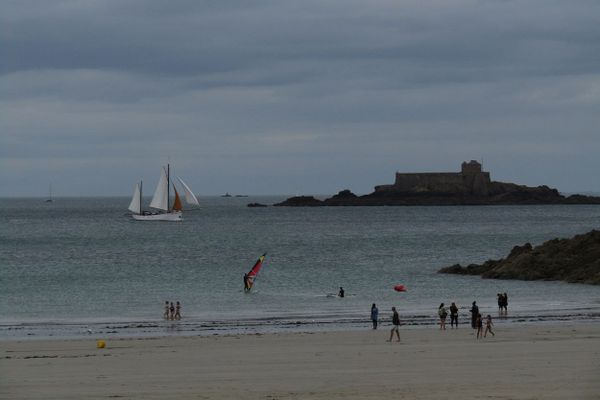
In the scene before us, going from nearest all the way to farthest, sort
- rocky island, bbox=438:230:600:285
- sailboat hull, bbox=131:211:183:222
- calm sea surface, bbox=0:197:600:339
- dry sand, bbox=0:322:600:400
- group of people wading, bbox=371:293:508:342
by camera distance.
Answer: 1. dry sand, bbox=0:322:600:400
2. group of people wading, bbox=371:293:508:342
3. calm sea surface, bbox=0:197:600:339
4. rocky island, bbox=438:230:600:285
5. sailboat hull, bbox=131:211:183:222

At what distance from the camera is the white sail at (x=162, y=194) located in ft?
441

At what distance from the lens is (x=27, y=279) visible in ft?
181

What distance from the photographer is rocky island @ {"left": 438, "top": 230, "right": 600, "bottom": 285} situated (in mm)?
47031

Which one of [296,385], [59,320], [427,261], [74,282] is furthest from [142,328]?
[427,261]

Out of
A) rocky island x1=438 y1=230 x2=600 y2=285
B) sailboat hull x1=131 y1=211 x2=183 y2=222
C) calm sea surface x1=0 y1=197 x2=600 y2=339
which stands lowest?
calm sea surface x1=0 y1=197 x2=600 y2=339

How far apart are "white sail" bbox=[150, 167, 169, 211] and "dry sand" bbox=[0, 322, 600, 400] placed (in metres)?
107

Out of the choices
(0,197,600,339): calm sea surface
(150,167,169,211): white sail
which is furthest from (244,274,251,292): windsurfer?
(150,167,169,211): white sail

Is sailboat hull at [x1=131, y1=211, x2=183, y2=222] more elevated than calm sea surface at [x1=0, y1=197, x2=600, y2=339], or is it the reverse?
sailboat hull at [x1=131, y1=211, x2=183, y2=222]

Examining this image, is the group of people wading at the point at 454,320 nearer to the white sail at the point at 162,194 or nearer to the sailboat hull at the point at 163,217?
the white sail at the point at 162,194

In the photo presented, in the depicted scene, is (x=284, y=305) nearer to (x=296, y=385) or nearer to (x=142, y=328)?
(x=142, y=328)

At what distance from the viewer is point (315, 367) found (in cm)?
2211

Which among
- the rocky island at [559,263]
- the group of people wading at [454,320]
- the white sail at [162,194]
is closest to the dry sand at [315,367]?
the group of people wading at [454,320]

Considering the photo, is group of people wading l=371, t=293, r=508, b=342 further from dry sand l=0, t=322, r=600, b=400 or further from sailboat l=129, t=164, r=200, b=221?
sailboat l=129, t=164, r=200, b=221

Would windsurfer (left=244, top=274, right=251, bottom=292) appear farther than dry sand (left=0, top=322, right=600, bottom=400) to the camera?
Yes
